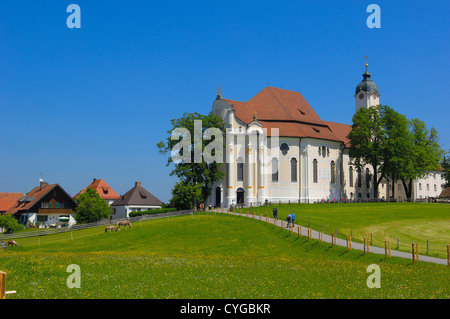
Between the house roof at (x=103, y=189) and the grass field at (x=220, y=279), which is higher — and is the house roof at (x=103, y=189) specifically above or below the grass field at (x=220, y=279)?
above

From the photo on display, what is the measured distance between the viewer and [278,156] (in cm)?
7012

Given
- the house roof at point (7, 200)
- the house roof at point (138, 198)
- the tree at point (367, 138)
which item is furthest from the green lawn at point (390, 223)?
the house roof at point (7, 200)

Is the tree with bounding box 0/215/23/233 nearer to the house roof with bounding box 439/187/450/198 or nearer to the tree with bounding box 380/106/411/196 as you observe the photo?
the tree with bounding box 380/106/411/196

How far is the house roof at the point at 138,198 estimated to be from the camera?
85.5 metres

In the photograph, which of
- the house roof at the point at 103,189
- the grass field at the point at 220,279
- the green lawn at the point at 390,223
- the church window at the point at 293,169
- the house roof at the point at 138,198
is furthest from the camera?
the house roof at the point at 103,189

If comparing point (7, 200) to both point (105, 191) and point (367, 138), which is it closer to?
point (105, 191)

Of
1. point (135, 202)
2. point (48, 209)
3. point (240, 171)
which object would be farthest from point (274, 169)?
point (48, 209)

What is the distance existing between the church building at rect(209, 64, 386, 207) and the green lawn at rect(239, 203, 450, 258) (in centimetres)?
820

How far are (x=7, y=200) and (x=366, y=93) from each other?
74510 mm

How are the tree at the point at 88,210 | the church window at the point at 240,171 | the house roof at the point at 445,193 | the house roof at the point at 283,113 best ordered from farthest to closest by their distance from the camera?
the house roof at the point at 445,193 → the house roof at the point at 283,113 → the church window at the point at 240,171 → the tree at the point at 88,210

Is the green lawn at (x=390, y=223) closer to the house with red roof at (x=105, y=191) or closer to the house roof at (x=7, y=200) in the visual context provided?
the house with red roof at (x=105, y=191)

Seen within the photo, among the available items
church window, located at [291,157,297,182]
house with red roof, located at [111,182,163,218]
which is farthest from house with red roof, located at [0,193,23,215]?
church window, located at [291,157,297,182]

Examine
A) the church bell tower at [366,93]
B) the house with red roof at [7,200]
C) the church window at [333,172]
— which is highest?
the church bell tower at [366,93]
